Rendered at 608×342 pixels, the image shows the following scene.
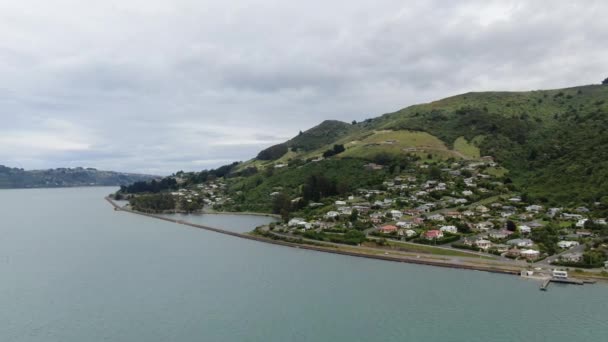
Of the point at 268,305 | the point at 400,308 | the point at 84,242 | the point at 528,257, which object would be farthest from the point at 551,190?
the point at 84,242

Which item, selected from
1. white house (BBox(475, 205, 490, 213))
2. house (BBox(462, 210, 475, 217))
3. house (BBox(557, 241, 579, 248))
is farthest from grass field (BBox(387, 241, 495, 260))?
white house (BBox(475, 205, 490, 213))

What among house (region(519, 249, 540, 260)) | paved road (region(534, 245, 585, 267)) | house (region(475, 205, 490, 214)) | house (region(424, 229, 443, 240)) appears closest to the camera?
paved road (region(534, 245, 585, 267))

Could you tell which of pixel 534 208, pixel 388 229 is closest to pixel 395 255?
pixel 388 229

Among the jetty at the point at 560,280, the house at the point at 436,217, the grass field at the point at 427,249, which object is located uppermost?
the house at the point at 436,217

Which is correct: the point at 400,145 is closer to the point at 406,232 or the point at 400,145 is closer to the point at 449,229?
the point at 449,229

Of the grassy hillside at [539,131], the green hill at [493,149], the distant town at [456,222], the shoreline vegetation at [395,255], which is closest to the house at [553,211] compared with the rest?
the distant town at [456,222]

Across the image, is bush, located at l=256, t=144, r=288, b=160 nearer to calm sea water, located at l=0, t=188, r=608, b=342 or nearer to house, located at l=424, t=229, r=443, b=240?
calm sea water, located at l=0, t=188, r=608, b=342

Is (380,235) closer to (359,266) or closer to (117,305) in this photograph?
(359,266)

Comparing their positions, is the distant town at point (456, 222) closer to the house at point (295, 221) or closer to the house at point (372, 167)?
the house at point (295, 221)
